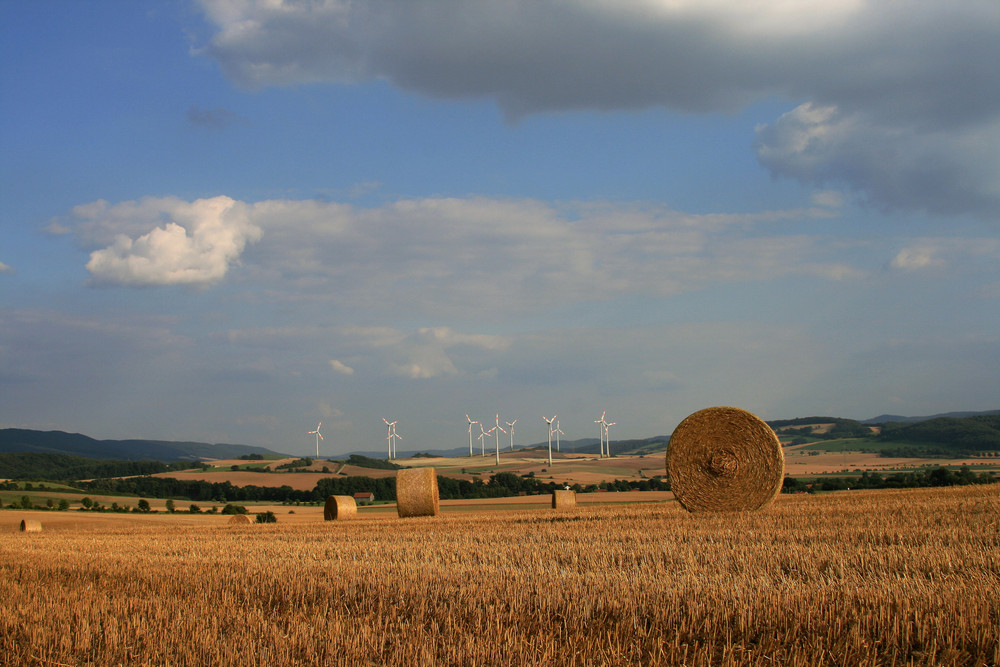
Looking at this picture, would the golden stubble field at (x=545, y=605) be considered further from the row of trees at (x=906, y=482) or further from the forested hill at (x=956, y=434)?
the forested hill at (x=956, y=434)

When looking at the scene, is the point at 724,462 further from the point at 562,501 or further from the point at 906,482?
the point at 906,482

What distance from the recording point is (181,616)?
5.89 m

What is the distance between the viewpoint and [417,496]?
27.8m

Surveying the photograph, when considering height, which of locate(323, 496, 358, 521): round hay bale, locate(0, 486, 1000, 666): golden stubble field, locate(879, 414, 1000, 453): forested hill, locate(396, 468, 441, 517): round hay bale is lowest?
locate(879, 414, 1000, 453): forested hill

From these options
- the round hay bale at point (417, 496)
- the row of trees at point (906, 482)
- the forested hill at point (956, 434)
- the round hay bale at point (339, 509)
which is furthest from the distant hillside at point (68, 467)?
the forested hill at point (956, 434)

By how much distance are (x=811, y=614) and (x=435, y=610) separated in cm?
270

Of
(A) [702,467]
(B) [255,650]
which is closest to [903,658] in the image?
(B) [255,650]

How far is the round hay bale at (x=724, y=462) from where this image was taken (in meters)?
17.2

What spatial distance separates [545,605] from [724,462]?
13.0 m

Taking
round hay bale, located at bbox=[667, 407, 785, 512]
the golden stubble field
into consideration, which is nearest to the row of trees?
round hay bale, located at bbox=[667, 407, 785, 512]

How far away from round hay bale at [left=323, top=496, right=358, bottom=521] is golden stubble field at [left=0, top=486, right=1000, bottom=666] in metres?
22.8

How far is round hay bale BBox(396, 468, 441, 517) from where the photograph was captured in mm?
27797

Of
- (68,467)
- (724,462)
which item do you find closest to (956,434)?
(724,462)

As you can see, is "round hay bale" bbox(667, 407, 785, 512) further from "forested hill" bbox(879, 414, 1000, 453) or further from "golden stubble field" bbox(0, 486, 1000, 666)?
"forested hill" bbox(879, 414, 1000, 453)
